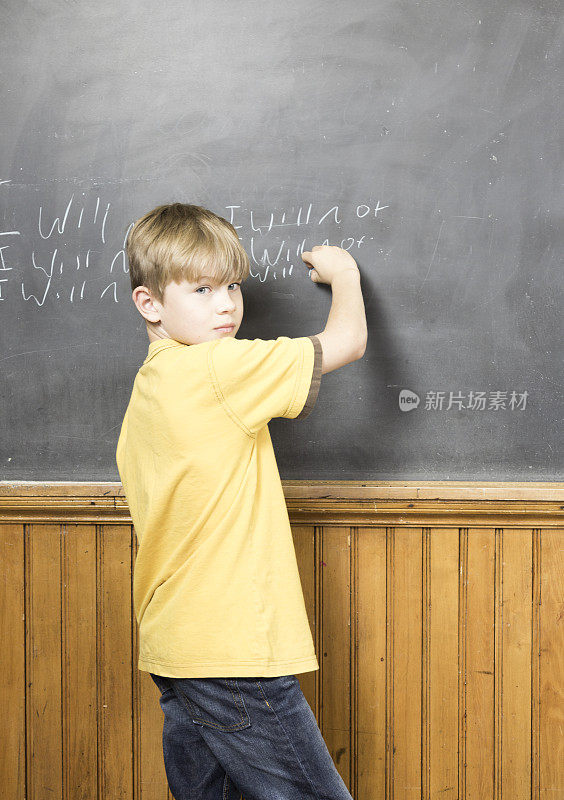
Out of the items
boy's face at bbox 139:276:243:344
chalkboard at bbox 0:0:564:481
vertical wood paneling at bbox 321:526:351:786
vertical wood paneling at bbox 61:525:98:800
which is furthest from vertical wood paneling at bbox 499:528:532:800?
vertical wood paneling at bbox 61:525:98:800

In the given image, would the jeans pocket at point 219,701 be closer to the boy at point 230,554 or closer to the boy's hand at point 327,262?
the boy at point 230,554

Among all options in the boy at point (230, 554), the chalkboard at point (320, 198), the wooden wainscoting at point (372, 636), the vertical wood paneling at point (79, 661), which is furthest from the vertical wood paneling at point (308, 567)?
the vertical wood paneling at point (79, 661)

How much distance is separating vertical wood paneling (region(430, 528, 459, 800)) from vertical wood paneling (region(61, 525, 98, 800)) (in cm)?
65

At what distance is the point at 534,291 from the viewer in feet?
3.87

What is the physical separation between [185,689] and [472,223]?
929mm

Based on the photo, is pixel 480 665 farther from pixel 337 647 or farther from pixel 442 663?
pixel 337 647

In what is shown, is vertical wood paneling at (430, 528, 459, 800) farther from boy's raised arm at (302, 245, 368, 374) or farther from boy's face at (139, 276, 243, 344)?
boy's face at (139, 276, 243, 344)

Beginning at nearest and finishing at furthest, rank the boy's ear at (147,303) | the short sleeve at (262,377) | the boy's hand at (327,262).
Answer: the short sleeve at (262,377)
the boy's ear at (147,303)
the boy's hand at (327,262)

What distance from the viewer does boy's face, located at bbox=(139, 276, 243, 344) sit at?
962 millimetres

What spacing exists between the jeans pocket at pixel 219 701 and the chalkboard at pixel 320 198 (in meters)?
0.44

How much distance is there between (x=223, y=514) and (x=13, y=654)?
68cm

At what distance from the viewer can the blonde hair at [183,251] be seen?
96cm

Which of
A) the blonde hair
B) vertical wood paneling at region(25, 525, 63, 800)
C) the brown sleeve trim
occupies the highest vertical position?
the blonde hair

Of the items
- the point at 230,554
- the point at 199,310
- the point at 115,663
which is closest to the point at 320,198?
the point at 199,310
